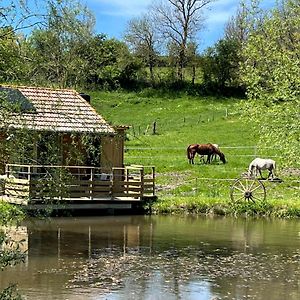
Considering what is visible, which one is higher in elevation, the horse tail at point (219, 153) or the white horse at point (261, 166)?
the horse tail at point (219, 153)

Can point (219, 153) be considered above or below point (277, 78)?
below

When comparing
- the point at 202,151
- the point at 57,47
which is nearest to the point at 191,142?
the point at 202,151

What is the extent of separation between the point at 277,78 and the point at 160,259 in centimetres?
550

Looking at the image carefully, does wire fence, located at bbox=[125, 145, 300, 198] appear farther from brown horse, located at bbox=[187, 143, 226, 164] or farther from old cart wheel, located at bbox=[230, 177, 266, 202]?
brown horse, located at bbox=[187, 143, 226, 164]

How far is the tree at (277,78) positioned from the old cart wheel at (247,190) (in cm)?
575

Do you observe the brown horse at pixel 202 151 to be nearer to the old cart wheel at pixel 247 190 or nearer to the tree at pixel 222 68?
the old cart wheel at pixel 247 190

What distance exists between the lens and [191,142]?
114 feet

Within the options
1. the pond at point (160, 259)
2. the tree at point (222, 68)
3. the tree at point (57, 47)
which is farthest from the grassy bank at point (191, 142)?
the tree at point (57, 47)

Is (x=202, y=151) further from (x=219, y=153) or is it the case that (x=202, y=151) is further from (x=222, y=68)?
(x=222, y=68)

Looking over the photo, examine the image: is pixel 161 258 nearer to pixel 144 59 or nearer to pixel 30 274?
pixel 30 274

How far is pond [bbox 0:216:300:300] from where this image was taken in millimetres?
11508

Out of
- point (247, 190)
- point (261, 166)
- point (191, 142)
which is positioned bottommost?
point (247, 190)

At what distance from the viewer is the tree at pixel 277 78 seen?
16.1 m

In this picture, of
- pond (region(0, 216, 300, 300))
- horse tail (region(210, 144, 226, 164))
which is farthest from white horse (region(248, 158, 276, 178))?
pond (region(0, 216, 300, 300))
